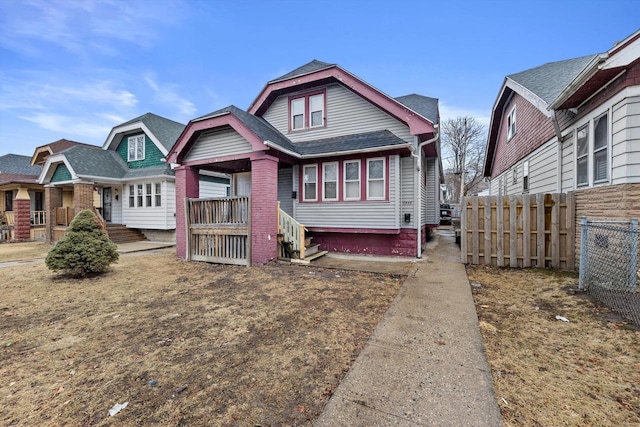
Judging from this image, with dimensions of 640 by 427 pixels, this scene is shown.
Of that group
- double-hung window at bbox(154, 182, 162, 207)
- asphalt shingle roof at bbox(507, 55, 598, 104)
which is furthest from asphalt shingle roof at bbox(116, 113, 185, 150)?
asphalt shingle roof at bbox(507, 55, 598, 104)

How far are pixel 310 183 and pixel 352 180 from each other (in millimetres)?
1648

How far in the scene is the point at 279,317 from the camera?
413cm

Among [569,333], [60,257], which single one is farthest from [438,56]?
[60,257]

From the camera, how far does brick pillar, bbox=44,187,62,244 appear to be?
14.9 meters

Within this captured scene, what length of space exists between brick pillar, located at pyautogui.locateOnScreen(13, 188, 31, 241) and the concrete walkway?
2234 centimetres

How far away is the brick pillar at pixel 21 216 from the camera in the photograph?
16.0 m

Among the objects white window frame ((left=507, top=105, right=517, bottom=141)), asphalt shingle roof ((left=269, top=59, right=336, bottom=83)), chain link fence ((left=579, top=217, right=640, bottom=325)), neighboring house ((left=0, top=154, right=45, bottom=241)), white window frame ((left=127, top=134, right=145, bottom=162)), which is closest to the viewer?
chain link fence ((left=579, top=217, right=640, bottom=325))

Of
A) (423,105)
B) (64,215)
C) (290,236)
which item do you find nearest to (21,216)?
(64,215)

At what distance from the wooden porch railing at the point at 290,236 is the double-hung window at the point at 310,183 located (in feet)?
5.23

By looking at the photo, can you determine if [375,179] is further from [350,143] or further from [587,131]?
[587,131]

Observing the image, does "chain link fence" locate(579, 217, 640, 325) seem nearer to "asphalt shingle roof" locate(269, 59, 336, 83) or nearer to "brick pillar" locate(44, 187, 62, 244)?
"asphalt shingle roof" locate(269, 59, 336, 83)

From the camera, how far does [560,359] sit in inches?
112

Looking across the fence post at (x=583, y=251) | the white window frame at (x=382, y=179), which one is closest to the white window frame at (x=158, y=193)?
the white window frame at (x=382, y=179)

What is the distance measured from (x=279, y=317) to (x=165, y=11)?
1361 centimetres
